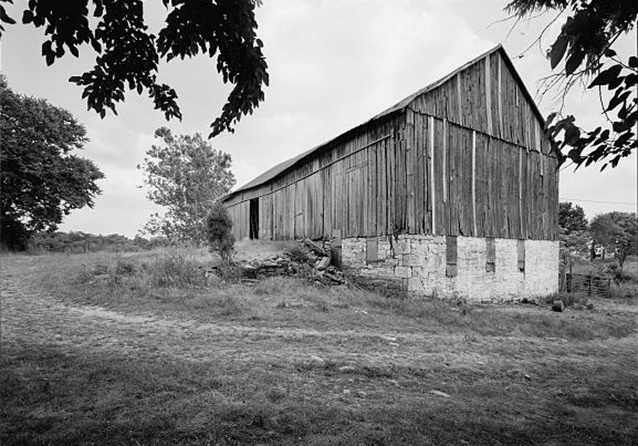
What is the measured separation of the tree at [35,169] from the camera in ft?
76.8

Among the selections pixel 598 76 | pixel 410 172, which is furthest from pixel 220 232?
pixel 598 76

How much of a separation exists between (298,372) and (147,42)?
4.37m

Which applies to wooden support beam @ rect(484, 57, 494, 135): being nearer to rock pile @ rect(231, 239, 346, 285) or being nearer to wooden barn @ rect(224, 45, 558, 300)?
wooden barn @ rect(224, 45, 558, 300)

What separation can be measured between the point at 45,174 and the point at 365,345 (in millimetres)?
26268

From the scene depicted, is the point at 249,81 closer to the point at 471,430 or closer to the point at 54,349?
the point at 471,430

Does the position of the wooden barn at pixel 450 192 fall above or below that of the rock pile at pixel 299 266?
above

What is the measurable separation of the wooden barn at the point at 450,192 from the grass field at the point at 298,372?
9.09 feet

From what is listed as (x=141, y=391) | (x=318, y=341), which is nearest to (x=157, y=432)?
(x=141, y=391)

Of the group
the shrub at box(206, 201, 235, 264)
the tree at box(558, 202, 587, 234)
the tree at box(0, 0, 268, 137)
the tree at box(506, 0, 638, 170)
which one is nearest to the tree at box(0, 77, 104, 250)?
the shrub at box(206, 201, 235, 264)

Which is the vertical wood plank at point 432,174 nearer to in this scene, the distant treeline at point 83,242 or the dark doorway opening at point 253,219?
the dark doorway opening at point 253,219

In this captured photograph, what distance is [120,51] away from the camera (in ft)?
12.9

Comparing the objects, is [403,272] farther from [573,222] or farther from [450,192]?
[573,222]

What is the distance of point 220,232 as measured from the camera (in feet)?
47.3

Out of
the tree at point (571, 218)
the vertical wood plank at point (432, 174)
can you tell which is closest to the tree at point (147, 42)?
the vertical wood plank at point (432, 174)
